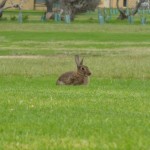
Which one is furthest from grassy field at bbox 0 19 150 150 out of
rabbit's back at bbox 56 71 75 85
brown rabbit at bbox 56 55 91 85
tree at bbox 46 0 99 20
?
tree at bbox 46 0 99 20

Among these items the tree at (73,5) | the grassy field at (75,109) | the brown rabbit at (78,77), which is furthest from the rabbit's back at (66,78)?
the tree at (73,5)

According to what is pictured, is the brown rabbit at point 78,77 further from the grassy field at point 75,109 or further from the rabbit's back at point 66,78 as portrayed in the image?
the grassy field at point 75,109

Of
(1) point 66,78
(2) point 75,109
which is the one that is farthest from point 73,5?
(2) point 75,109

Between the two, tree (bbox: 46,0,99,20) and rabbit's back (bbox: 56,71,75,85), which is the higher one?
rabbit's back (bbox: 56,71,75,85)

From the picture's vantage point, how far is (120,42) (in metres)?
47.8

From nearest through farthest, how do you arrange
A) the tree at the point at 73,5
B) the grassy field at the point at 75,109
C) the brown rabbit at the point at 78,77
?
the grassy field at the point at 75,109 < the brown rabbit at the point at 78,77 < the tree at the point at 73,5

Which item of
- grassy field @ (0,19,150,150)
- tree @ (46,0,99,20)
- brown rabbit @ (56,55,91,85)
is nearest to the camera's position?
grassy field @ (0,19,150,150)

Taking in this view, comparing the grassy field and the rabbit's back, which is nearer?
the grassy field

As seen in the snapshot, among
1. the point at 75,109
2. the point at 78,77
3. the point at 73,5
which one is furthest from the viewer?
the point at 73,5

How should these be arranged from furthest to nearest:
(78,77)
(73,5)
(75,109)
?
(73,5) < (78,77) < (75,109)

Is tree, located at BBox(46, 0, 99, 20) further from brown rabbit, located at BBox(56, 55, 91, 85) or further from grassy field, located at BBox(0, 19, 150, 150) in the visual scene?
brown rabbit, located at BBox(56, 55, 91, 85)

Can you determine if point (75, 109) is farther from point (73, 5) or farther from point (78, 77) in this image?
point (73, 5)

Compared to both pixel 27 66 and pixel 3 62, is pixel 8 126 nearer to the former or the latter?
pixel 27 66

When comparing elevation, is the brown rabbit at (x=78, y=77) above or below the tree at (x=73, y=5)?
above
